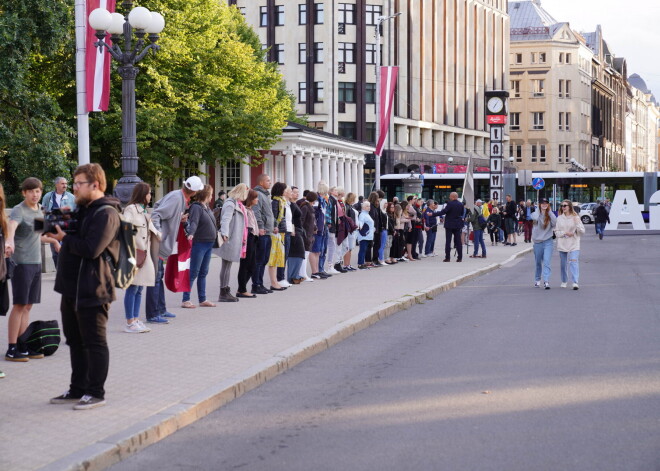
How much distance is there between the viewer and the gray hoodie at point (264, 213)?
16.6 m

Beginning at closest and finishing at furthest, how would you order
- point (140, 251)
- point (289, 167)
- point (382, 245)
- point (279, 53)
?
1. point (140, 251)
2. point (382, 245)
3. point (289, 167)
4. point (279, 53)

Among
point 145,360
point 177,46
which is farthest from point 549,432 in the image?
point 177,46

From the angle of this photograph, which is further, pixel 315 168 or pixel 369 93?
pixel 369 93

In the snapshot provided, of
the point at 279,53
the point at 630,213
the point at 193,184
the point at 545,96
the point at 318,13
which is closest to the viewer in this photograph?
the point at 193,184

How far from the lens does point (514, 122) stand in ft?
403

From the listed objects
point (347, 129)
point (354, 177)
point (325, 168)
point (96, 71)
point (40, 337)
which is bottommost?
point (40, 337)

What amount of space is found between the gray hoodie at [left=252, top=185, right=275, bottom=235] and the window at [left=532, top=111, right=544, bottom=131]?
108 metres

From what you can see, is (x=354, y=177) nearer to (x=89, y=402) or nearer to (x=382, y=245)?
(x=382, y=245)

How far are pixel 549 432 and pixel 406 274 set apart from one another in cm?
1545

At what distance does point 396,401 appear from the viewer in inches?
316

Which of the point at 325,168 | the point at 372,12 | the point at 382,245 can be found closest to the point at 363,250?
the point at 382,245

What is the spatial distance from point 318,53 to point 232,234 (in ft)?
225

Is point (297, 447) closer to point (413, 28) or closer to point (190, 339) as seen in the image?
point (190, 339)

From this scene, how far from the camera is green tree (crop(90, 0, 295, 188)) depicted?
131ft
